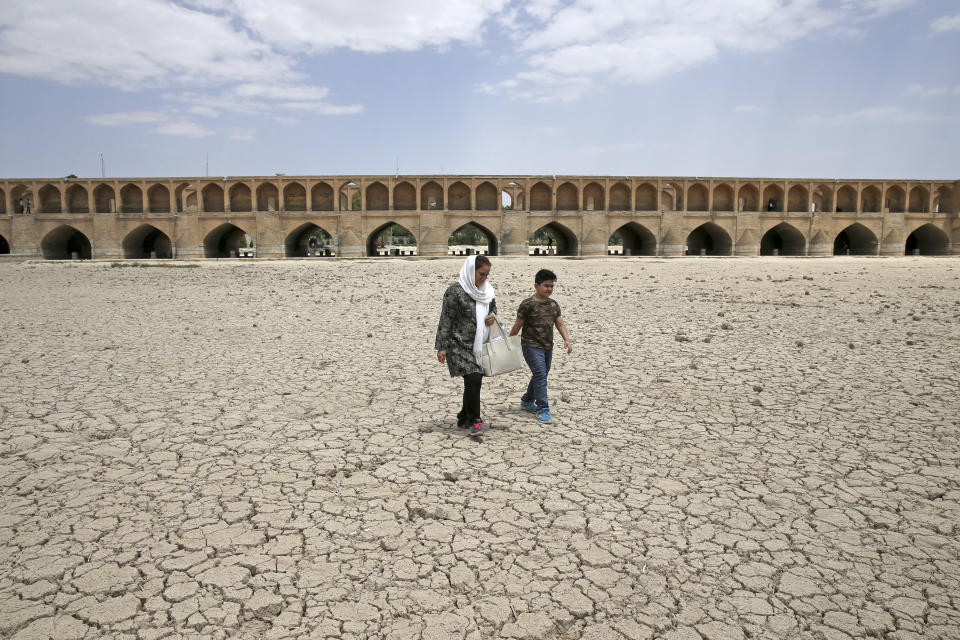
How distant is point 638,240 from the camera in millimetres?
38188


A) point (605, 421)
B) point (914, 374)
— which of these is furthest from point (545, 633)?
point (914, 374)

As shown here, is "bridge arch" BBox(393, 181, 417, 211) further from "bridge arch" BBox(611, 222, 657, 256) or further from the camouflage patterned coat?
the camouflage patterned coat

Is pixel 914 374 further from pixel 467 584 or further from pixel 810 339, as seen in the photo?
pixel 467 584

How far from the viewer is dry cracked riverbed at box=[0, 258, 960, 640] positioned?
2.39 meters

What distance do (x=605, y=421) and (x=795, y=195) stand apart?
3813cm

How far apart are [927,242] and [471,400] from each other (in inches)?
1776

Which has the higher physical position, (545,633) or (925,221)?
(925,221)

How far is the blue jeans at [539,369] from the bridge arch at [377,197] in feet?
102

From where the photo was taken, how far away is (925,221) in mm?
37000

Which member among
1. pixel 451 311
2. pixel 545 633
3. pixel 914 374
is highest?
pixel 451 311

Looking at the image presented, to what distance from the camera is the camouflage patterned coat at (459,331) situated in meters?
4.06

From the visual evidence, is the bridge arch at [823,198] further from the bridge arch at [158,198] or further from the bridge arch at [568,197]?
the bridge arch at [158,198]

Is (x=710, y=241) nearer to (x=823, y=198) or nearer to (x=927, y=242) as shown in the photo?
(x=823, y=198)

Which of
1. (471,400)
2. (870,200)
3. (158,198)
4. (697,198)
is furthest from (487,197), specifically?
(471,400)
